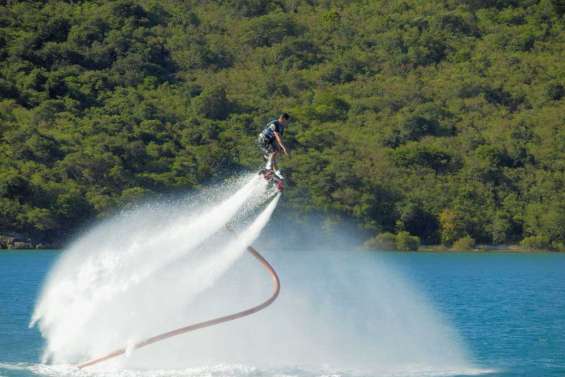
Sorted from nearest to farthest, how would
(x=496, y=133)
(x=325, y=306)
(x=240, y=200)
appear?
(x=240, y=200), (x=325, y=306), (x=496, y=133)

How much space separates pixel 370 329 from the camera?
40938 millimetres

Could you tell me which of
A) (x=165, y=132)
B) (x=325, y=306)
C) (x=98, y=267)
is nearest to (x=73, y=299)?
(x=98, y=267)

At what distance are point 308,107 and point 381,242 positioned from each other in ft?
99.2

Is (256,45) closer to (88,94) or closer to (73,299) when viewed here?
(88,94)

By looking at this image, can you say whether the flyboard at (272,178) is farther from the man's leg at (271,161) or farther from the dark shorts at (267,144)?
the dark shorts at (267,144)

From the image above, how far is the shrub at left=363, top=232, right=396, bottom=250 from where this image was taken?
336 ft

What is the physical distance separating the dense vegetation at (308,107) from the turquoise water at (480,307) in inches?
362

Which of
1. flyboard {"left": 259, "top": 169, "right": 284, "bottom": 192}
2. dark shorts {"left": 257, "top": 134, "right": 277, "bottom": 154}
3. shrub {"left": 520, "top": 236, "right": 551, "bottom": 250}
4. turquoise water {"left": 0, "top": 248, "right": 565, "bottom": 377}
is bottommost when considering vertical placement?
shrub {"left": 520, "top": 236, "right": 551, "bottom": 250}

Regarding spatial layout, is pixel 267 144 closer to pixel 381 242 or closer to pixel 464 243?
pixel 381 242

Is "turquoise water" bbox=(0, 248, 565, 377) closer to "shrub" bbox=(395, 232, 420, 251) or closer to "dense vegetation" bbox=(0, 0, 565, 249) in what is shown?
"shrub" bbox=(395, 232, 420, 251)

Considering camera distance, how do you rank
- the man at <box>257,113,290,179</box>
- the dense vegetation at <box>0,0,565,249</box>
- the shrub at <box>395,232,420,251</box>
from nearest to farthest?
the man at <box>257,113,290,179</box> < the dense vegetation at <box>0,0,565,249</box> < the shrub at <box>395,232,420,251</box>

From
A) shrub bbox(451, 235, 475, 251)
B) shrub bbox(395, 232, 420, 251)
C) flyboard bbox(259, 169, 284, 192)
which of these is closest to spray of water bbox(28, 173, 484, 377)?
flyboard bbox(259, 169, 284, 192)

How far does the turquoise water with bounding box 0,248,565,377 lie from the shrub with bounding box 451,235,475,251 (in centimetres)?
648

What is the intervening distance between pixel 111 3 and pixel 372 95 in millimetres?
41076
